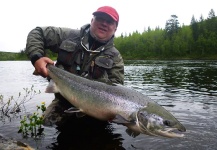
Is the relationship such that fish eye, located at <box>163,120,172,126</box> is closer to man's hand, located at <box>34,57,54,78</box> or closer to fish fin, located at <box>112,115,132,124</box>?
fish fin, located at <box>112,115,132,124</box>

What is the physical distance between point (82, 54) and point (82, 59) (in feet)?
0.35

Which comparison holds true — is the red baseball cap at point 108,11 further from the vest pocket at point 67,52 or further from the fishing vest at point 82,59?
the vest pocket at point 67,52

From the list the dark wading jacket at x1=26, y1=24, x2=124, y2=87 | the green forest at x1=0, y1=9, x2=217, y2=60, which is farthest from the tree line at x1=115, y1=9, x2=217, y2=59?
the dark wading jacket at x1=26, y1=24, x2=124, y2=87

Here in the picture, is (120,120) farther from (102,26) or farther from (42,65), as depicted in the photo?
(102,26)

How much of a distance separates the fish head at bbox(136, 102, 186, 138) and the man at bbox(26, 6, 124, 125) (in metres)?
1.39

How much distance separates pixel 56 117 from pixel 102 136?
1.19 meters

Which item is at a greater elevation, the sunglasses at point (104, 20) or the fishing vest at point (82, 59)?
the sunglasses at point (104, 20)

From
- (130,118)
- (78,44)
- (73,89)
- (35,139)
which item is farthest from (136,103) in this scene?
(35,139)

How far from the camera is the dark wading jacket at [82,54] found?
4770 mm

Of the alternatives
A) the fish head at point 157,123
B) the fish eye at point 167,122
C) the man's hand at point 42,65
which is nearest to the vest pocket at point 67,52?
the man's hand at point 42,65

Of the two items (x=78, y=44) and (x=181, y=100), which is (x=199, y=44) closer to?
(x=181, y=100)

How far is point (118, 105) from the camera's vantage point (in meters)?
3.68

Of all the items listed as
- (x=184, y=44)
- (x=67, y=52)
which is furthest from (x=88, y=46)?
(x=184, y=44)

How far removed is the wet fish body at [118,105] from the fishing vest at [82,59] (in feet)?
1.98
